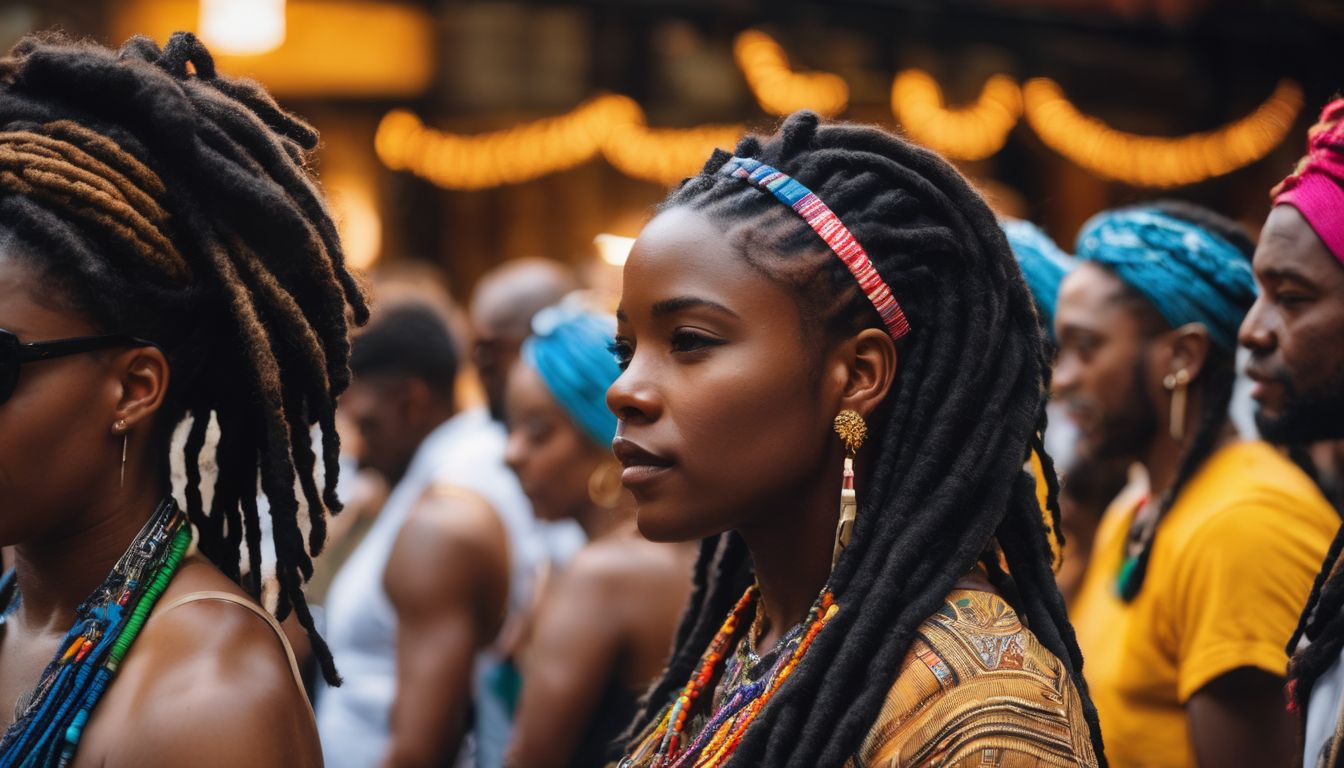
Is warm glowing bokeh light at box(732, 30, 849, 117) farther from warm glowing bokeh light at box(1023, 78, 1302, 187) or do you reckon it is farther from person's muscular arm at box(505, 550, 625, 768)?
person's muscular arm at box(505, 550, 625, 768)

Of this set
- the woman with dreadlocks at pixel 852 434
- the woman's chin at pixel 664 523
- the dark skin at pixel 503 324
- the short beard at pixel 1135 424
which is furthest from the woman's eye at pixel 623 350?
the dark skin at pixel 503 324

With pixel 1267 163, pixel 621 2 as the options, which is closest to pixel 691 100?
pixel 621 2

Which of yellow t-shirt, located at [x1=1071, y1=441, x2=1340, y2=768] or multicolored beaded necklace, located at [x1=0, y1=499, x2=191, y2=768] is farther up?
multicolored beaded necklace, located at [x1=0, y1=499, x2=191, y2=768]

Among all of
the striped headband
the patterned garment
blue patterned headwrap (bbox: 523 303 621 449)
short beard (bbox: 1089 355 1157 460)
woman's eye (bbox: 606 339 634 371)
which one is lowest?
blue patterned headwrap (bbox: 523 303 621 449)

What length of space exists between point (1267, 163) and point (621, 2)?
5768 millimetres

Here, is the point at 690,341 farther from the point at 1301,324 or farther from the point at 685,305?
the point at 1301,324

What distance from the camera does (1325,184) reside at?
2906 mm

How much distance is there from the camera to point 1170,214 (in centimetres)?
415

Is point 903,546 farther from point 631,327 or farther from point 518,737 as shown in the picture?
point 518,737

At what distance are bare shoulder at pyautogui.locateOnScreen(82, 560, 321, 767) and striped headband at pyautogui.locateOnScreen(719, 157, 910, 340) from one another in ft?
3.88

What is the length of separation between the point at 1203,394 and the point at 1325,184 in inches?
47.4

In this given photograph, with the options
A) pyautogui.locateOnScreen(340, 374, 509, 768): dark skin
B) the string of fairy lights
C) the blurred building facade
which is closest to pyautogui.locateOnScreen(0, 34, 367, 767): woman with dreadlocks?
pyautogui.locateOnScreen(340, 374, 509, 768): dark skin

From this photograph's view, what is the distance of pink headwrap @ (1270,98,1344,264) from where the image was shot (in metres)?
2.86

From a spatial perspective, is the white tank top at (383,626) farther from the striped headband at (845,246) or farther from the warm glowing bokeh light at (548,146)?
the warm glowing bokeh light at (548,146)
